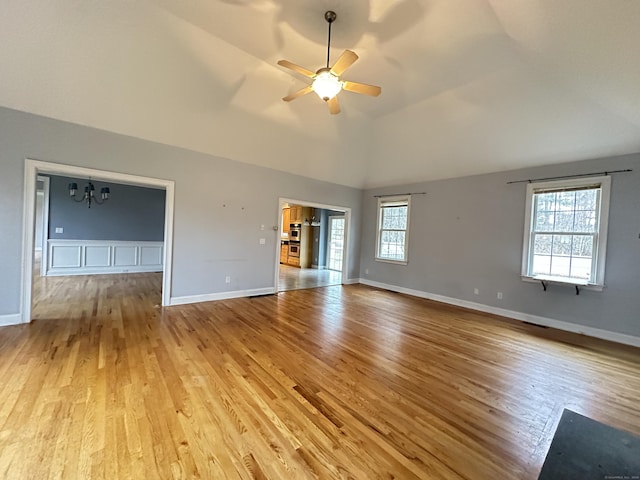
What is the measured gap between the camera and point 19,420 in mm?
1735

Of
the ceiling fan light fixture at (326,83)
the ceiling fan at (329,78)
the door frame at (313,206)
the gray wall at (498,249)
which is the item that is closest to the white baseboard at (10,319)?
the door frame at (313,206)

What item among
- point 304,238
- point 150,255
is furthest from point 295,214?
point 150,255

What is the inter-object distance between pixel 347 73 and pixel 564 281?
4.39 m

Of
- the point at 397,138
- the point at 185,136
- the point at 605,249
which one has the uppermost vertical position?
the point at 397,138

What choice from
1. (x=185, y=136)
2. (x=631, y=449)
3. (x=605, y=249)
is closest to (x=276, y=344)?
(x=631, y=449)

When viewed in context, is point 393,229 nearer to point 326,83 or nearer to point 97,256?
point 326,83

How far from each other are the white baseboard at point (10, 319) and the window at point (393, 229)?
6.32m

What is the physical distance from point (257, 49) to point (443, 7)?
2105mm

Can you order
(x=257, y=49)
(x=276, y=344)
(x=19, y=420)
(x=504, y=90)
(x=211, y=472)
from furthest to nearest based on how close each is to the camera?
1. (x=504, y=90)
2. (x=257, y=49)
3. (x=276, y=344)
4. (x=19, y=420)
5. (x=211, y=472)

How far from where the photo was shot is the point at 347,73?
3854 millimetres

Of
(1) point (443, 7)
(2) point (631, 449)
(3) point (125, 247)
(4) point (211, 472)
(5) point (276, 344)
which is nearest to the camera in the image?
(2) point (631, 449)

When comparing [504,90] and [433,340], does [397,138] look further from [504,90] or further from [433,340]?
[433,340]

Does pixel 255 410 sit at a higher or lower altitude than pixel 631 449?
lower

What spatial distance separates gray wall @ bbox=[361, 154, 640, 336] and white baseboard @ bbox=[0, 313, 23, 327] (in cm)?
628
